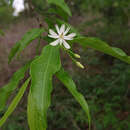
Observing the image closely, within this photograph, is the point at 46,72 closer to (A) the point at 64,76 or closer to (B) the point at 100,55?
(A) the point at 64,76

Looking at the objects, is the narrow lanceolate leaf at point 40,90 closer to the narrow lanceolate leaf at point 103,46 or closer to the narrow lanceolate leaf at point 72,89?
the narrow lanceolate leaf at point 72,89

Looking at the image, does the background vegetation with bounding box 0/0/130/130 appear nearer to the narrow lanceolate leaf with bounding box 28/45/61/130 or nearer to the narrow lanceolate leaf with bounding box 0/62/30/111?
the narrow lanceolate leaf with bounding box 0/62/30/111

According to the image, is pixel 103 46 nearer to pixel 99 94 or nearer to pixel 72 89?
pixel 72 89

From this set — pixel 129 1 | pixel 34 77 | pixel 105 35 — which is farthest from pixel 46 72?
pixel 105 35

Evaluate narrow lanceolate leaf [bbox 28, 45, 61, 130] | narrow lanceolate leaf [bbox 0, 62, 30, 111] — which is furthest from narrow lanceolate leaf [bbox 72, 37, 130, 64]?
narrow lanceolate leaf [bbox 0, 62, 30, 111]

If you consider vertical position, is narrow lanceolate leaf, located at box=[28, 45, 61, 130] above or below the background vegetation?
below

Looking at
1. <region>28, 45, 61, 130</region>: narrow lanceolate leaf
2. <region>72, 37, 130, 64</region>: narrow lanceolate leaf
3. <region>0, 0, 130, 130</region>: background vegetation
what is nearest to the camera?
<region>28, 45, 61, 130</region>: narrow lanceolate leaf

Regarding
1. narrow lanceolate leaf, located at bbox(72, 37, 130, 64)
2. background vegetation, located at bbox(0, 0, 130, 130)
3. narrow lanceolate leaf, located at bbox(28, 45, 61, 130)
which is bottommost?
narrow lanceolate leaf, located at bbox(28, 45, 61, 130)

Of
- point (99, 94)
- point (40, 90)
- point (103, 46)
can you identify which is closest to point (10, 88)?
point (40, 90)
